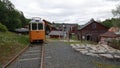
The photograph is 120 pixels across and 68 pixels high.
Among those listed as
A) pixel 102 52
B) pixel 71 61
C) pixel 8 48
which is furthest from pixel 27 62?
pixel 8 48

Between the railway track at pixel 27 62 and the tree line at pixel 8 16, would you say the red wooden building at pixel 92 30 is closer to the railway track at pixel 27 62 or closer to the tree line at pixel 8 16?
the tree line at pixel 8 16

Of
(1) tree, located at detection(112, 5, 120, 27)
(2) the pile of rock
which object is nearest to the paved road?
(2) the pile of rock

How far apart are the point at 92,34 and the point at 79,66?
7461 cm

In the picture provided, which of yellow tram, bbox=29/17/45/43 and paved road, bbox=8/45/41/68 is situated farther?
yellow tram, bbox=29/17/45/43

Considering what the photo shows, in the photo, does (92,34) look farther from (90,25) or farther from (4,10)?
(4,10)

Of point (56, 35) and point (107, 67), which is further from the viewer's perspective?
point (56, 35)

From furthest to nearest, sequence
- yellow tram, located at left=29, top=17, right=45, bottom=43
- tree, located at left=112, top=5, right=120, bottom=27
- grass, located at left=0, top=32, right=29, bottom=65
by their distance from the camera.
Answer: tree, located at left=112, top=5, right=120, bottom=27 < yellow tram, located at left=29, top=17, right=45, bottom=43 < grass, located at left=0, top=32, right=29, bottom=65

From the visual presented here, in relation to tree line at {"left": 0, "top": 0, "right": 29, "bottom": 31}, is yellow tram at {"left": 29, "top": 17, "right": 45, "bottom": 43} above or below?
below

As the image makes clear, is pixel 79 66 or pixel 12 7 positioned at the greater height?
pixel 12 7

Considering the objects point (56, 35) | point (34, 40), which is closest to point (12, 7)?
point (56, 35)

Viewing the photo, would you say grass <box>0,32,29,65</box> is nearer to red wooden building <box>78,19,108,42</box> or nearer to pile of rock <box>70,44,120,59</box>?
pile of rock <box>70,44,120,59</box>

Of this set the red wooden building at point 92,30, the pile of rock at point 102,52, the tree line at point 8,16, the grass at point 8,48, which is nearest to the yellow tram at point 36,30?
the grass at point 8,48

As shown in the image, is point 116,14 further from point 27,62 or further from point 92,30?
point 27,62

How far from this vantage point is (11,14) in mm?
76750
